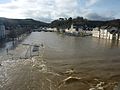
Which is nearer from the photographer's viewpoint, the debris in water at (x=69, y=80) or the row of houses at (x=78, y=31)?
the debris in water at (x=69, y=80)

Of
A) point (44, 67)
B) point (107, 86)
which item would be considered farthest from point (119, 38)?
point (107, 86)

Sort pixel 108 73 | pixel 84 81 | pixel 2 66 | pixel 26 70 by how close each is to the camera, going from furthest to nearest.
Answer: pixel 2 66
pixel 26 70
pixel 108 73
pixel 84 81

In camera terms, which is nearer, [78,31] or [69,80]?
[69,80]

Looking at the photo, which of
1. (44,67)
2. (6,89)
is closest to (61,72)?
(44,67)

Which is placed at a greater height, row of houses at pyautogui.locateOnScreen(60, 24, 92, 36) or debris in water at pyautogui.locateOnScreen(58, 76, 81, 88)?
row of houses at pyautogui.locateOnScreen(60, 24, 92, 36)

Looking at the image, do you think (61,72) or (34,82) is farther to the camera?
(61,72)

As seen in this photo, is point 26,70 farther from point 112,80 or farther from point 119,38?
point 119,38

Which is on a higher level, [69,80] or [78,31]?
[78,31]

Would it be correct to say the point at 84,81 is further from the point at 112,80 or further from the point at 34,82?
the point at 34,82

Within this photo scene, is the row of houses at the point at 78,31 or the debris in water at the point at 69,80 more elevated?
the row of houses at the point at 78,31

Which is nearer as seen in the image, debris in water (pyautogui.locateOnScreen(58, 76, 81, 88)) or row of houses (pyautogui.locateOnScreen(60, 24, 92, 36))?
debris in water (pyautogui.locateOnScreen(58, 76, 81, 88))

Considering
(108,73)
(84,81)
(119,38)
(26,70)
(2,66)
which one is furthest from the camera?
(119,38)
